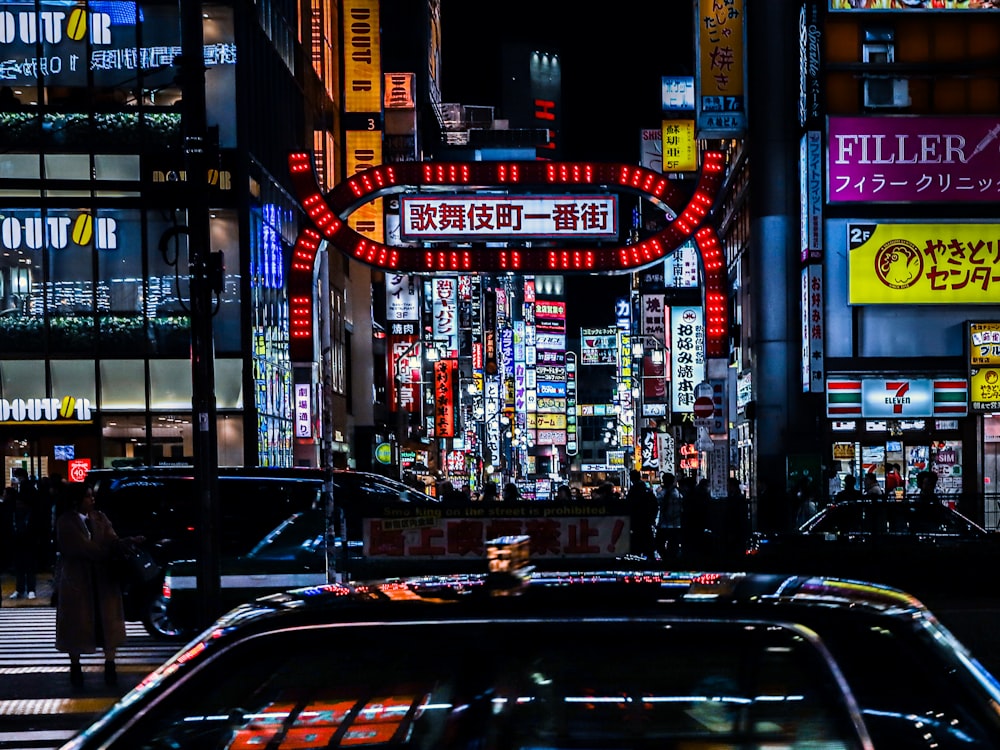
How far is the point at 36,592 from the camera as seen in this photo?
78.3 ft

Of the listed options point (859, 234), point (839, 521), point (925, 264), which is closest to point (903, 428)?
point (925, 264)

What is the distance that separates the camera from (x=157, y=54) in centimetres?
3784

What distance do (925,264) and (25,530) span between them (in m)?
23.9

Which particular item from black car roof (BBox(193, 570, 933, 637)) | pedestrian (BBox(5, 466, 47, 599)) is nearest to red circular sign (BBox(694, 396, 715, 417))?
pedestrian (BBox(5, 466, 47, 599))

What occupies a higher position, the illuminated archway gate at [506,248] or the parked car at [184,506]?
the illuminated archway gate at [506,248]

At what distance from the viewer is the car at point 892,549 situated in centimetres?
2009

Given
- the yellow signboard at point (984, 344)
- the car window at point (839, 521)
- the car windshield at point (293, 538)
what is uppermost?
the yellow signboard at point (984, 344)

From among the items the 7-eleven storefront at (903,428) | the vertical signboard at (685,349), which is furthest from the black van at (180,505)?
the vertical signboard at (685,349)

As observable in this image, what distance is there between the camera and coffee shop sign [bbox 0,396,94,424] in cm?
3694

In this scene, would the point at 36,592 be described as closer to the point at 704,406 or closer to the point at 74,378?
the point at 704,406

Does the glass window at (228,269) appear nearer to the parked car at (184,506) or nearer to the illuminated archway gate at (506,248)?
the illuminated archway gate at (506,248)

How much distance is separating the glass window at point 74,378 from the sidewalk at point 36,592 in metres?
10.5

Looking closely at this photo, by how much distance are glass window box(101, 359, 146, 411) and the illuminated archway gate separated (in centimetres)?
1394

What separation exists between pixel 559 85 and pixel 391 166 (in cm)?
17285
